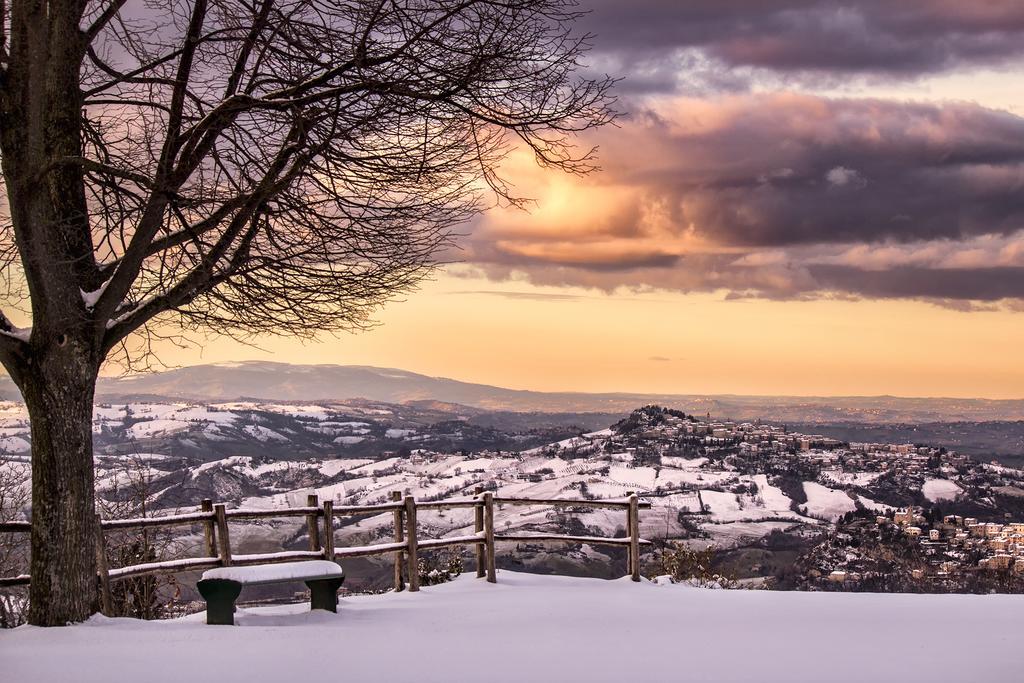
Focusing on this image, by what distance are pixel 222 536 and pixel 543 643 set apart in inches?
181

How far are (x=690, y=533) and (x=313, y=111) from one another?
236 feet

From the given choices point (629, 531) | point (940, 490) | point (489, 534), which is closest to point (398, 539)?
point (489, 534)

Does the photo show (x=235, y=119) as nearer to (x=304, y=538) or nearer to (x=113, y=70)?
(x=113, y=70)

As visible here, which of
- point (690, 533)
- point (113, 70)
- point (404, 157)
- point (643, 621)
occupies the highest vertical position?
point (113, 70)

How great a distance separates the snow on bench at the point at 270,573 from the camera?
36.0 feet

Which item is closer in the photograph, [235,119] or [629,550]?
[235,119]

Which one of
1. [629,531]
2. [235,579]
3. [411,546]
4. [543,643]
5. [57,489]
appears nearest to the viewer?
[543,643]

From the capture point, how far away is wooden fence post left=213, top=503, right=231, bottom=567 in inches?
494

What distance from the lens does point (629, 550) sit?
54.5 ft

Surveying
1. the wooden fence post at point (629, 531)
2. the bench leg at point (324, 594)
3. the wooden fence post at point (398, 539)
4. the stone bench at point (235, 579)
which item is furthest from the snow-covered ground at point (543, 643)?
the wooden fence post at point (629, 531)

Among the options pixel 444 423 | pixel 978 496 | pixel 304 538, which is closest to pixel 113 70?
pixel 304 538

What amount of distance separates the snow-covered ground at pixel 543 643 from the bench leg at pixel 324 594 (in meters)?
0.21

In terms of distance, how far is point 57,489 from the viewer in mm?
10406

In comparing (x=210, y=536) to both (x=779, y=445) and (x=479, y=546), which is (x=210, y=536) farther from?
(x=779, y=445)
